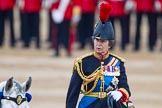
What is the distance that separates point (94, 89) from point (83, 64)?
21 centimetres

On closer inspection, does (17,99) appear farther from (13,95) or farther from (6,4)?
(6,4)

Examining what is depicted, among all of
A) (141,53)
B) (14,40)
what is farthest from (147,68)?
(14,40)

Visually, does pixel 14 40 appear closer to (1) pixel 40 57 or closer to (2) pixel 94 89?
(1) pixel 40 57

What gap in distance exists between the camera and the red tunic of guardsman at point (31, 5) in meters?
18.4

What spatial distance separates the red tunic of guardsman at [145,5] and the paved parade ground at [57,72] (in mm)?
837

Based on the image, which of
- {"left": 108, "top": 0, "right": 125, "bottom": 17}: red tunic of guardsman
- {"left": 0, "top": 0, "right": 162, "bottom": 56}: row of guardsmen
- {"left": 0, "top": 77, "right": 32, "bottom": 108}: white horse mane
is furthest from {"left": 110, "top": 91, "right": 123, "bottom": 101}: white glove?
{"left": 108, "top": 0, "right": 125, "bottom": 17}: red tunic of guardsman

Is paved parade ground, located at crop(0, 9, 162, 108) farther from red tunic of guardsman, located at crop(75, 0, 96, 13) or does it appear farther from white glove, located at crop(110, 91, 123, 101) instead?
white glove, located at crop(110, 91, 123, 101)

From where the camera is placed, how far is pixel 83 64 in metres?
7.48

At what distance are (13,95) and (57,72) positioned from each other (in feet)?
31.2

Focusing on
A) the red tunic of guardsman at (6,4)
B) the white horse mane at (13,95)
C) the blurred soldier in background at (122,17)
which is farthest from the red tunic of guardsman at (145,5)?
the white horse mane at (13,95)

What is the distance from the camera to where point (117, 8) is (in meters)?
18.1

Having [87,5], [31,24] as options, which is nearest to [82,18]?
[87,5]

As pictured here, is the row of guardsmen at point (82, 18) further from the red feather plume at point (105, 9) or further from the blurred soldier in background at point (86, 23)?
the red feather plume at point (105, 9)

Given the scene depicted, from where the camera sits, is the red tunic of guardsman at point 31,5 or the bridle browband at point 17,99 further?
the red tunic of guardsman at point 31,5
